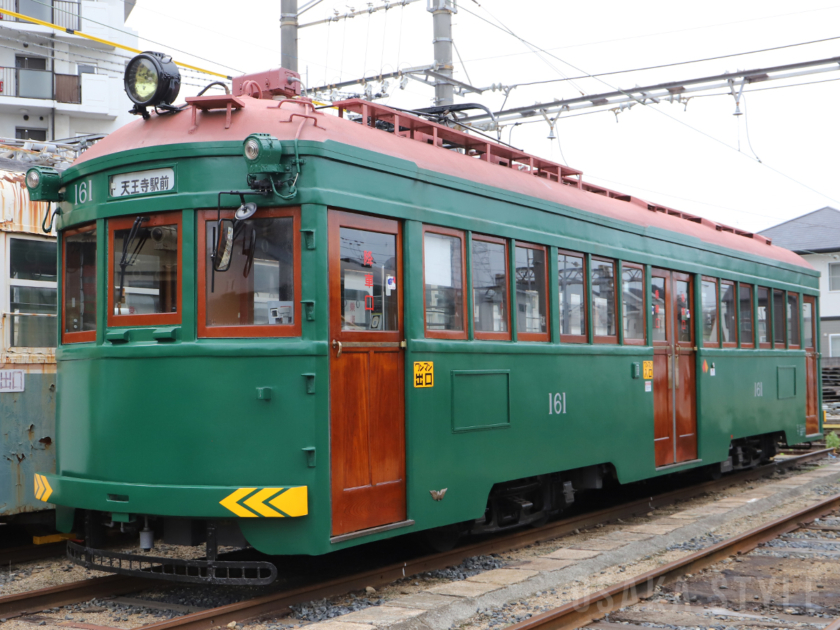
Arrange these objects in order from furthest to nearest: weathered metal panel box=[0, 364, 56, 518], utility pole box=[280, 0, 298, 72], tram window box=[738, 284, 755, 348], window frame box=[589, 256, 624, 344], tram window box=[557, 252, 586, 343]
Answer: utility pole box=[280, 0, 298, 72] < tram window box=[738, 284, 755, 348] < window frame box=[589, 256, 624, 344] < tram window box=[557, 252, 586, 343] < weathered metal panel box=[0, 364, 56, 518]

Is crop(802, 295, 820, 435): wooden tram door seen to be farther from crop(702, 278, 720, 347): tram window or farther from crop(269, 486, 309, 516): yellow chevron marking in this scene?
crop(269, 486, 309, 516): yellow chevron marking

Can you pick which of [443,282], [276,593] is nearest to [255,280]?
[443,282]

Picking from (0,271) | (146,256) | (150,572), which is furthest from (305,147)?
(0,271)

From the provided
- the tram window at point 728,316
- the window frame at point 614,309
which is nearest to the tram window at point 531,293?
the window frame at point 614,309

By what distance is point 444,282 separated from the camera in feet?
21.8

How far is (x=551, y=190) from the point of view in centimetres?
820

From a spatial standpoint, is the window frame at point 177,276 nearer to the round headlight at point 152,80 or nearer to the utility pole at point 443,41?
the round headlight at point 152,80

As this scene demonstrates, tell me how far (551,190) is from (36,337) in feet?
15.0

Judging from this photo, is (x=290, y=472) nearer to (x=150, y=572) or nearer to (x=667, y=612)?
(x=150, y=572)

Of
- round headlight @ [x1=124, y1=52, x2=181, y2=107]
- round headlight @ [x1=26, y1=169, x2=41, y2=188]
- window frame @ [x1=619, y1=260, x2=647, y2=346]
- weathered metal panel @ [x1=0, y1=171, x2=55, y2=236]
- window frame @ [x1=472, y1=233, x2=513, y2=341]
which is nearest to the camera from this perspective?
round headlight @ [x1=124, y1=52, x2=181, y2=107]

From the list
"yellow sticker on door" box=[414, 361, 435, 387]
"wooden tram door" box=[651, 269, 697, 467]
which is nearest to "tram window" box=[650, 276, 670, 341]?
"wooden tram door" box=[651, 269, 697, 467]

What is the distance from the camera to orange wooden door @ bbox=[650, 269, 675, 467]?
31.3 ft

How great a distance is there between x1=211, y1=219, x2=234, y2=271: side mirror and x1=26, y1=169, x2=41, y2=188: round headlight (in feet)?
5.45

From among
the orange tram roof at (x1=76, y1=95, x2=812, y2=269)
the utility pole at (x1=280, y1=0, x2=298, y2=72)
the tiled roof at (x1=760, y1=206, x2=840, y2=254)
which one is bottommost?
the orange tram roof at (x1=76, y1=95, x2=812, y2=269)
